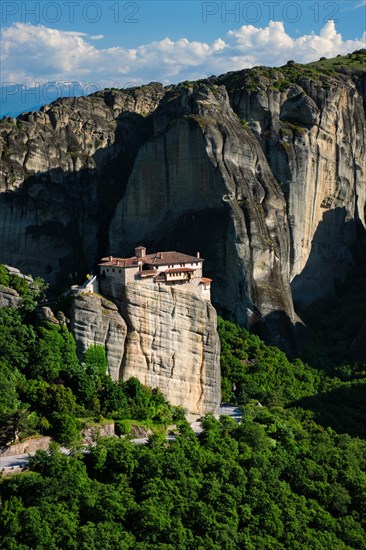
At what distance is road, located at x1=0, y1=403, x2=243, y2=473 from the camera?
40375 millimetres

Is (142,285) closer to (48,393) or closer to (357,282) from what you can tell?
(48,393)

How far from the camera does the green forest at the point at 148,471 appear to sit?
38281 mm

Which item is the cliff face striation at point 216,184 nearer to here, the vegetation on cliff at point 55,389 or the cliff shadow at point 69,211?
the cliff shadow at point 69,211

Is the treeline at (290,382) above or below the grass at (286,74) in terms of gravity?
below

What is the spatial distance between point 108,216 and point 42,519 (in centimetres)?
4192

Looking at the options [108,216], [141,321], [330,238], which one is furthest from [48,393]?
[330,238]

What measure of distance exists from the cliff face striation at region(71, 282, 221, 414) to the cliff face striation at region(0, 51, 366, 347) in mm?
13616

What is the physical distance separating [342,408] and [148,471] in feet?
69.2

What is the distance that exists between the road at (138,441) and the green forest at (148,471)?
56cm

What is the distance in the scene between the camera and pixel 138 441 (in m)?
45.8

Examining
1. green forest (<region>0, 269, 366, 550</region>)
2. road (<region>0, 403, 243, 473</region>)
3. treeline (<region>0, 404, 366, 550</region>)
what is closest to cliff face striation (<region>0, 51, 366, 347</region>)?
road (<region>0, 403, 243, 473</region>)

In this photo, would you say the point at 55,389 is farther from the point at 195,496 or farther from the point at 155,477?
the point at 195,496

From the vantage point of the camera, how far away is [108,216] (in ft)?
252

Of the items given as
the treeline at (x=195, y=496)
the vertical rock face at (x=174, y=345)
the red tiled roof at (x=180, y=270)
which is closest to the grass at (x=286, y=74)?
the red tiled roof at (x=180, y=270)
